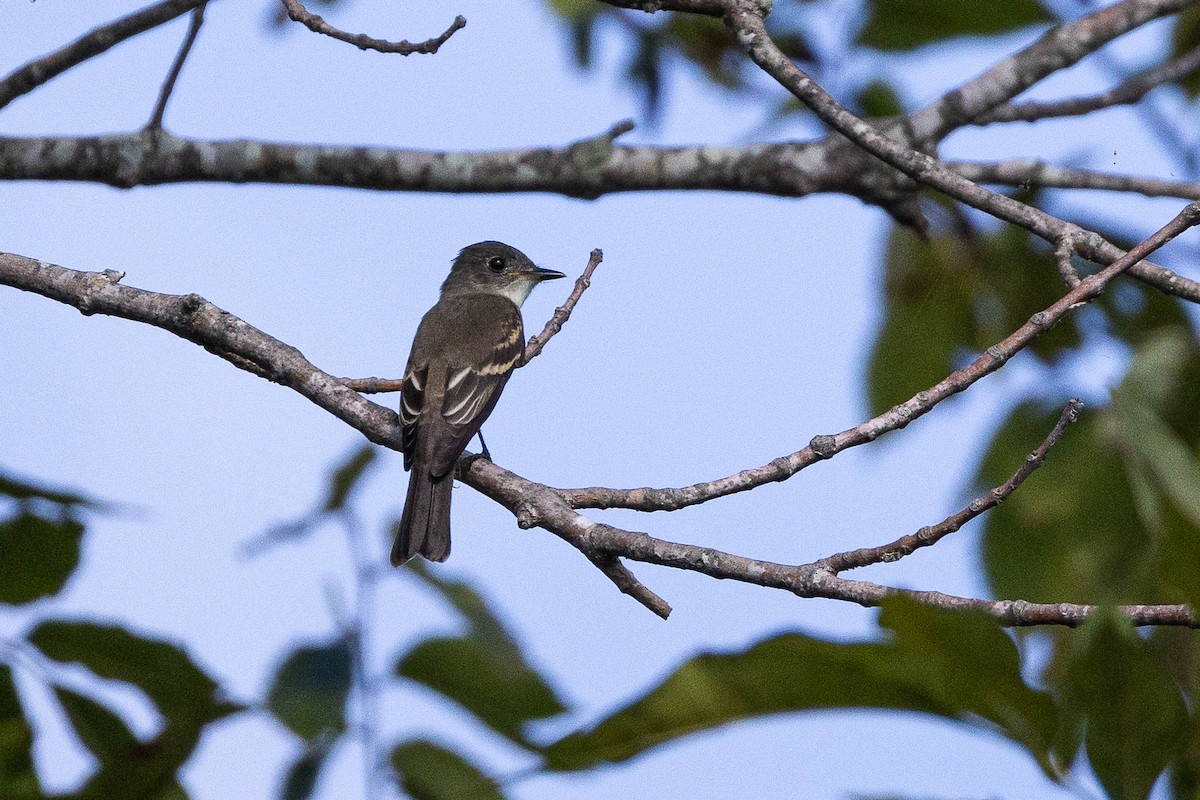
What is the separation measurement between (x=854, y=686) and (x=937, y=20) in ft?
12.7

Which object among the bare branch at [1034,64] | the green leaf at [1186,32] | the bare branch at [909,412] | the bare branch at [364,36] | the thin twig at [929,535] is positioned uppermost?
the green leaf at [1186,32]

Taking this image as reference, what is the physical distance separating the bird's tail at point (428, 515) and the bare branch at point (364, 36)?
5.01ft

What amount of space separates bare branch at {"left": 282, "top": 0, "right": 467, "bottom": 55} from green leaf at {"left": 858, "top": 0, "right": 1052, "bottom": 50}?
188 cm

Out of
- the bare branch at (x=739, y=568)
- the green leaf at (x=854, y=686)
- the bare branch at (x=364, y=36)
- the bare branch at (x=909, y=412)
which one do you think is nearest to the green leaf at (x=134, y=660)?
the green leaf at (x=854, y=686)

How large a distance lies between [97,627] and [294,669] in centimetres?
57

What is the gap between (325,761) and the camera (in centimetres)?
192

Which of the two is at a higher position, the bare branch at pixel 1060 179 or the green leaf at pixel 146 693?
the bare branch at pixel 1060 179

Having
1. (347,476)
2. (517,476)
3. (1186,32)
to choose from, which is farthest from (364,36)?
(1186,32)

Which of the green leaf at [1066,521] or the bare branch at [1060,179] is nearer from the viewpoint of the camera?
the green leaf at [1066,521]

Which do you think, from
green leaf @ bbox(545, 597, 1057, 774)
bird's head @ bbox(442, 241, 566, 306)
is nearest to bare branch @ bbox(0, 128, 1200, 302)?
bird's head @ bbox(442, 241, 566, 306)

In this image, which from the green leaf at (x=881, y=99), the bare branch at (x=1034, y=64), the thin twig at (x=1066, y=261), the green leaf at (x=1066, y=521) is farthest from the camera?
the green leaf at (x=881, y=99)

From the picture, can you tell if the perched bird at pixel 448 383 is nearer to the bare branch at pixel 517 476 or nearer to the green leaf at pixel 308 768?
the bare branch at pixel 517 476

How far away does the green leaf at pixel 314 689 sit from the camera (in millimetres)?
1951

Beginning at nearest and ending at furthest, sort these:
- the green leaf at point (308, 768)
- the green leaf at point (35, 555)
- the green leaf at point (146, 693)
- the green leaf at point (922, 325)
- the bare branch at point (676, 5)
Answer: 1. the green leaf at point (308, 768)
2. the green leaf at point (146, 693)
3. the green leaf at point (35, 555)
4. the bare branch at point (676, 5)
5. the green leaf at point (922, 325)
